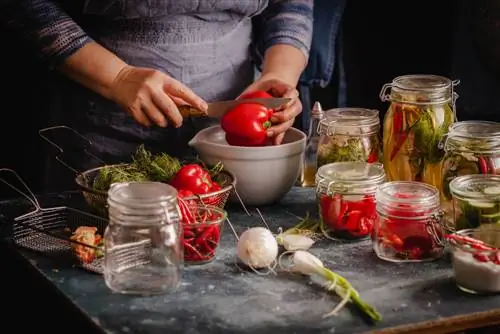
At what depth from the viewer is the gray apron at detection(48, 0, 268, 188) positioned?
2160 millimetres

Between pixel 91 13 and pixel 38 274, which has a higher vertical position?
pixel 91 13

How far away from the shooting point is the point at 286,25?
230cm

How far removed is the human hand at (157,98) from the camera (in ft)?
6.39

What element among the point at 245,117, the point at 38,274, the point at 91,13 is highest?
the point at 91,13

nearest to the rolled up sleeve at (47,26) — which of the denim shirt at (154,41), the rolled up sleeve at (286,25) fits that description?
the denim shirt at (154,41)

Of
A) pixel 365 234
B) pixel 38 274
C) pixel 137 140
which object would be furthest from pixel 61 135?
pixel 365 234

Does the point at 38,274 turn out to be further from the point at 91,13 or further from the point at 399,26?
the point at 399,26

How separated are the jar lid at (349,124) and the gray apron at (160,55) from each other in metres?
0.40

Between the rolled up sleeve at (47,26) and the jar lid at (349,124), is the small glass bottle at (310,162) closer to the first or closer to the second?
the jar lid at (349,124)

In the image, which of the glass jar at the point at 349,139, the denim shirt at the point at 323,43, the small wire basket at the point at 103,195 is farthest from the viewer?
the denim shirt at the point at 323,43

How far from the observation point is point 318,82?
2697 millimetres

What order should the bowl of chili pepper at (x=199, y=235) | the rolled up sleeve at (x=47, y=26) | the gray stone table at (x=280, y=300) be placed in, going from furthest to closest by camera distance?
1. the rolled up sleeve at (x=47, y=26)
2. the bowl of chili pepper at (x=199, y=235)
3. the gray stone table at (x=280, y=300)

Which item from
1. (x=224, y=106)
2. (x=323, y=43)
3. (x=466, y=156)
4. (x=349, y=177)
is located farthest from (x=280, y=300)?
(x=323, y=43)

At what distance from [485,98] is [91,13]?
111 centimetres
